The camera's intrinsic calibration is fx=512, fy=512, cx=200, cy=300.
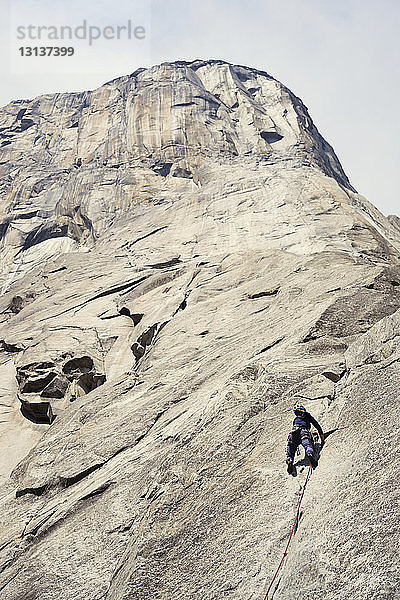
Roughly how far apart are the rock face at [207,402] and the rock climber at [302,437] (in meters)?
0.30

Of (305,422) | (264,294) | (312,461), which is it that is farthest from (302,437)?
(264,294)

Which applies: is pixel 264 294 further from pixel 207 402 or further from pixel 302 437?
pixel 302 437

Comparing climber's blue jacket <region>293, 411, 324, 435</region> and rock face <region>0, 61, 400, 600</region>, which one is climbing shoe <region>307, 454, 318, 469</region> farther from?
climber's blue jacket <region>293, 411, 324, 435</region>

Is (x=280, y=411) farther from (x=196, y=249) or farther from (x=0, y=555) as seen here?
(x=196, y=249)

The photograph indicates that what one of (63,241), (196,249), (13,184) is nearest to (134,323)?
(196,249)

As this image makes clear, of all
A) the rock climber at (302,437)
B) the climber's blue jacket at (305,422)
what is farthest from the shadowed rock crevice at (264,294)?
the climber's blue jacket at (305,422)

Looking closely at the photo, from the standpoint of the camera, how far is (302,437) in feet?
35.0

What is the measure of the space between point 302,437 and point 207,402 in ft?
13.6

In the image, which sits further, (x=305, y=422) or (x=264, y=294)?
(x=264, y=294)

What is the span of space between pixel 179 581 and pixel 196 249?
85.2ft

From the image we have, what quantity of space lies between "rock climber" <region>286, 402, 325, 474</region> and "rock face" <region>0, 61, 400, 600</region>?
11.9 inches

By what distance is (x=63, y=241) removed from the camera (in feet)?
177

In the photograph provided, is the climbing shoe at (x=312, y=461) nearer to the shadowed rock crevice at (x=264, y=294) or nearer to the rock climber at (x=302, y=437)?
the rock climber at (x=302, y=437)

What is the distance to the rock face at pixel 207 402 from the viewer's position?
950 centimetres
